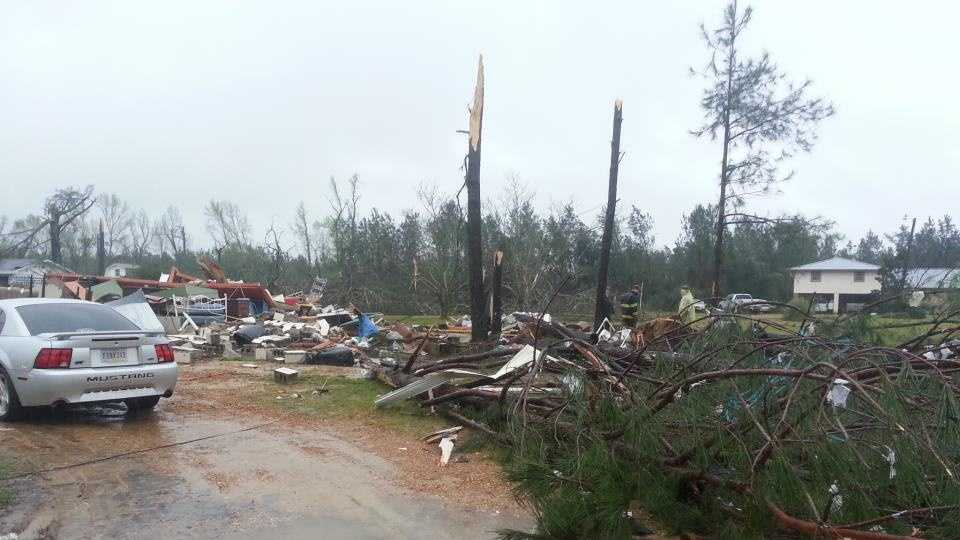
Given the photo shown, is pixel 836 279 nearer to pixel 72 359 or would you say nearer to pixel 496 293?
pixel 496 293

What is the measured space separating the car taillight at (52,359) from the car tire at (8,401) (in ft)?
1.62

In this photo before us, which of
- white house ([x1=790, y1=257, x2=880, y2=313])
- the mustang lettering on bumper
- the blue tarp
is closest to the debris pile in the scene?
the mustang lettering on bumper

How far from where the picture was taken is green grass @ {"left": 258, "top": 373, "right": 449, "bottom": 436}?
8.13 m

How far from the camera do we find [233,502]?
5.18 m

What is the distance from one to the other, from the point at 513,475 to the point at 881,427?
241cm

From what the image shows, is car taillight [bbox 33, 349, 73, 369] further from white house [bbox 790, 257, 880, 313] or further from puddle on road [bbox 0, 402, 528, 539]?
white house [bbox 790, 257, 880, 313]

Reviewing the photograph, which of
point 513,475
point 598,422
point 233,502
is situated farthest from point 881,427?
point 233,502

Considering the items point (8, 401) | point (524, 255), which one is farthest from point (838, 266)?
point (8, 401)

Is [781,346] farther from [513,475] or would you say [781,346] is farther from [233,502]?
[233,502]

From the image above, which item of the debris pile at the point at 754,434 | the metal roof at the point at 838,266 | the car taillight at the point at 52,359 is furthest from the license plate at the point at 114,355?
the metal roof at the point at 838,266

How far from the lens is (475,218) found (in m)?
13.2

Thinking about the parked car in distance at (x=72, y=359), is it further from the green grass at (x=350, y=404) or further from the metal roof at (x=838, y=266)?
the metal roof at (x=838, y=266)

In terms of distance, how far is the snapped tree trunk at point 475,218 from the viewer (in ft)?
41.7

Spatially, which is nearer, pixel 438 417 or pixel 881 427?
pixel 881 427
